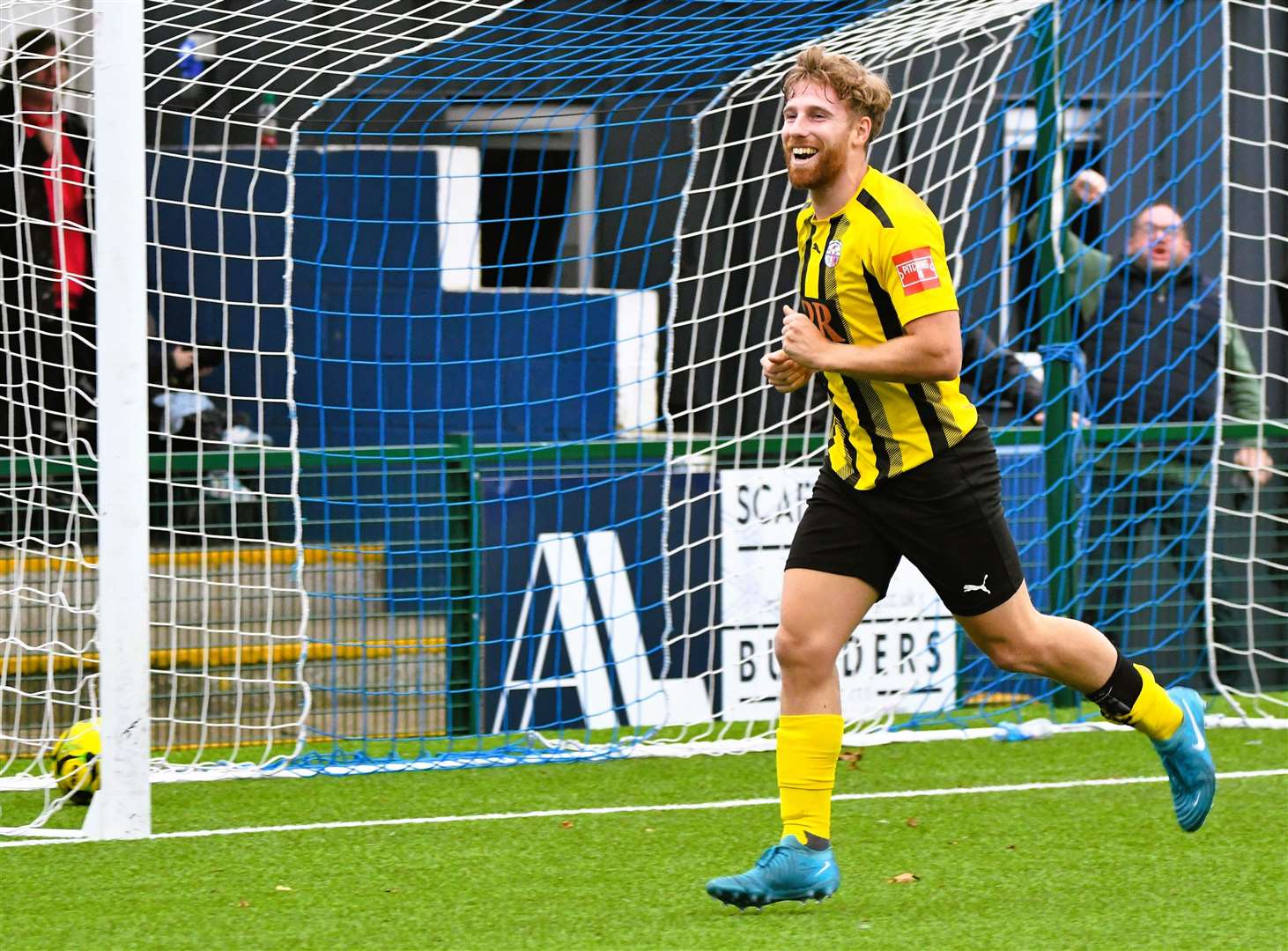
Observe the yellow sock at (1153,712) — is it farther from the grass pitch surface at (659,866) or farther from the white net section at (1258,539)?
the white net section at (1258,539)

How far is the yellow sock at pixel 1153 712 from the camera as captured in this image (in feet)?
15.4

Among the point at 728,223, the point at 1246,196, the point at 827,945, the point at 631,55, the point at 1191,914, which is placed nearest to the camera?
the point at 827,945

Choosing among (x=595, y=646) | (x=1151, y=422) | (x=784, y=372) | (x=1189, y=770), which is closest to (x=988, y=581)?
(x=784, y=372)

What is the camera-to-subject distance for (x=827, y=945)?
4.09m

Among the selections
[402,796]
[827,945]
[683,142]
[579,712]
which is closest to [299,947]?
[827,945]

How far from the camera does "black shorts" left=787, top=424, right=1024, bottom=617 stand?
4.38m

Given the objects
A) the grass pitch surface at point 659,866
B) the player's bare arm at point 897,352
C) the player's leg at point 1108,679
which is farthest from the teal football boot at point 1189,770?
the player's bare arm at point 897,352

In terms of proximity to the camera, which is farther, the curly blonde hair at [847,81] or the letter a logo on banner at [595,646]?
the letter a logo on banner at [595,646]

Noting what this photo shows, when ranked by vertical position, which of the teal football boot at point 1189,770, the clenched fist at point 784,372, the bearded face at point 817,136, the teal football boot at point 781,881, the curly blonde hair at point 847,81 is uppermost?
the curly blonde hair at point 847,81

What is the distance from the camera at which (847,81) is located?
432 cm

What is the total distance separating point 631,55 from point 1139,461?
8.75ft

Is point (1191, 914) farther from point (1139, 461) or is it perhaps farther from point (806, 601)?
point (1139, 461)

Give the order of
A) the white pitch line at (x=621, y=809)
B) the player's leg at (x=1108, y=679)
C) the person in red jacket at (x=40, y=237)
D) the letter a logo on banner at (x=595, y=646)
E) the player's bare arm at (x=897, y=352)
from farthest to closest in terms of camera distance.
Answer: the letter a logo on banner at (x=595, y=646), the person in red jacket at (x=40, y=237), the white pitch line at (x=621, y=809), the player's leg at (x=1108, y=679), the player's bare arm at (x=897, y=352)

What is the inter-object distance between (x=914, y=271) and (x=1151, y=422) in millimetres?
3934
